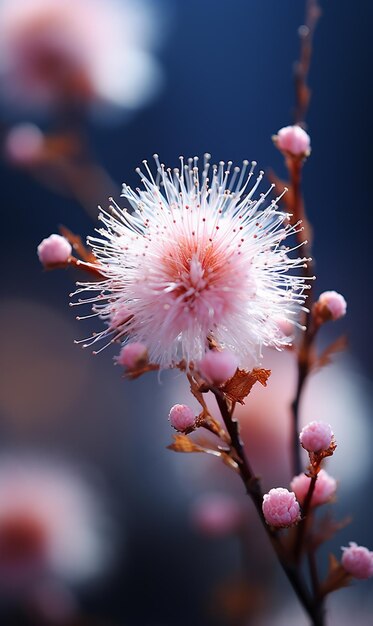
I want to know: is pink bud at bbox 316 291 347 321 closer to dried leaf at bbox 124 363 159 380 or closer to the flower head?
the flower head

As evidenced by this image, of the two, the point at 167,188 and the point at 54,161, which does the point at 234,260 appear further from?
the point at 54,161

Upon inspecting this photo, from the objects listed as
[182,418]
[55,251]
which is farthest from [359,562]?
[55,251]

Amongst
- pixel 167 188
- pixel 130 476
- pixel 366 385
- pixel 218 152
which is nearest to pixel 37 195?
pixel 218 152

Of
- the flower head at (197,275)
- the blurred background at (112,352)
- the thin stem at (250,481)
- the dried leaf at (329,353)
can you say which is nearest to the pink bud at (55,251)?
the flower head at (197,275)

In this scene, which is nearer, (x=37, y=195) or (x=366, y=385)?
(x=366, y=385)

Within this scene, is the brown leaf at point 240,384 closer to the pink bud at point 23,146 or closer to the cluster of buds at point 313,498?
the cluster of buds at point 313,498

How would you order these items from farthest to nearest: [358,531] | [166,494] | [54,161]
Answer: [166,494]
[358,531]
[54,161]
